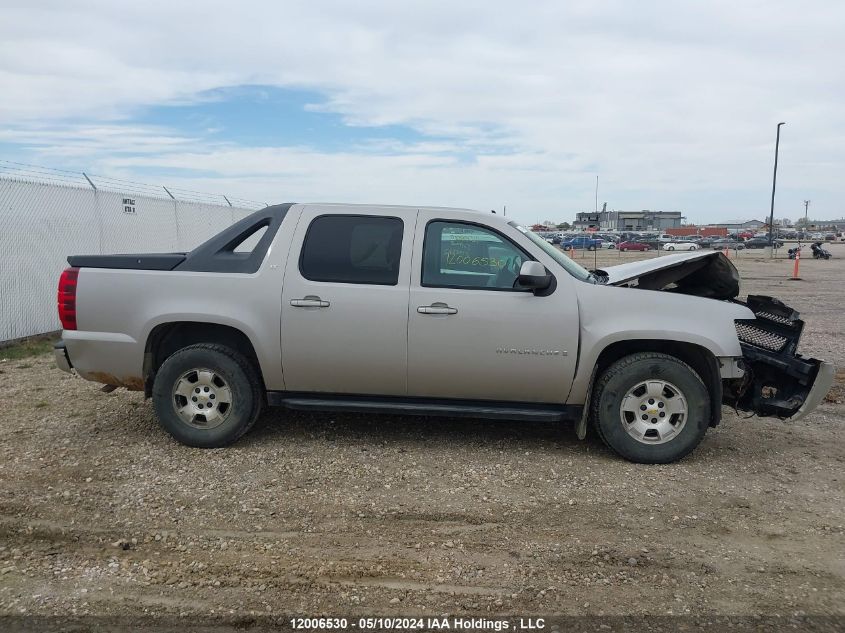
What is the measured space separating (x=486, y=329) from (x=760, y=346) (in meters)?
2.09

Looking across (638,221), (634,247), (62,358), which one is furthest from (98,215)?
(638,221)

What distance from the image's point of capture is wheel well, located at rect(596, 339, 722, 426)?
496cm

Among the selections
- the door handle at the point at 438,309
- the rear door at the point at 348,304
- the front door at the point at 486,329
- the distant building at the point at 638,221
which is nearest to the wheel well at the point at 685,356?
the front door at the point at 486,329

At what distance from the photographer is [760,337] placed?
17.3 feet

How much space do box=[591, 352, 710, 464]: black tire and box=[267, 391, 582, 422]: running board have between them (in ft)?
0.76

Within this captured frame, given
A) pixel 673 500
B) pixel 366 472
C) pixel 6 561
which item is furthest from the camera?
pixel 366 472

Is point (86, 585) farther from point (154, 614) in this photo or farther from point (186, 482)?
point (186, 482)

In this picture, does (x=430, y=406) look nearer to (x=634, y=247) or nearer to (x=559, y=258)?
(x=559, y=258)

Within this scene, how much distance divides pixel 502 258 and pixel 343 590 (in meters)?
2.62

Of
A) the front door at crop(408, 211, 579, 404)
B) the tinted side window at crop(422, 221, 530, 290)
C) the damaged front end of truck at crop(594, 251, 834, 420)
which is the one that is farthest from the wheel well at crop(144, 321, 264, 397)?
the damaged front end of truck at crop(594, 251, 834, 420)

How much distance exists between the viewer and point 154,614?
3.11 metres

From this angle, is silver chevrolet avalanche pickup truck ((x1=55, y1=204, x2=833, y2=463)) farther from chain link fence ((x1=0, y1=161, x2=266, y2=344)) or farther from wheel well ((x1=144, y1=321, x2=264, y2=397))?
chain link fence ((x1=0, y1=161, x2=266, y2=344))

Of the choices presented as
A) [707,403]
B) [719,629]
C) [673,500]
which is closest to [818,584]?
[719,629]

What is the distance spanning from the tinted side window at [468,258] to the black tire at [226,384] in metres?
1.51
